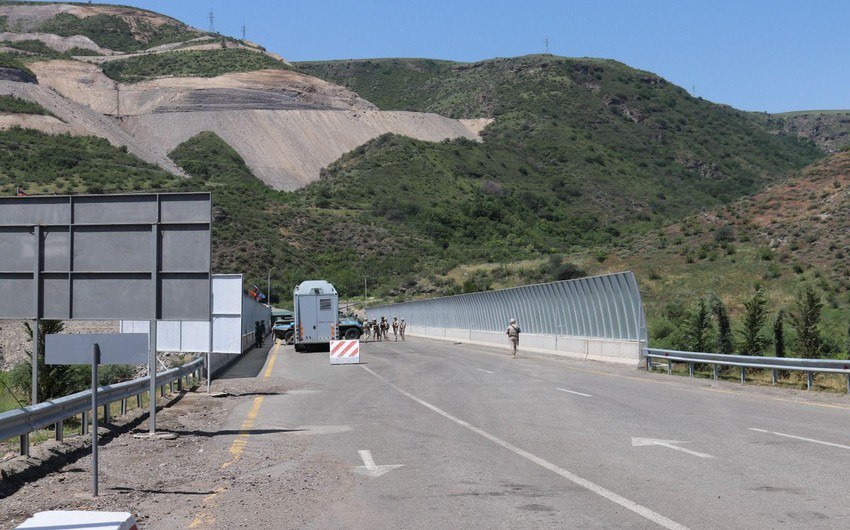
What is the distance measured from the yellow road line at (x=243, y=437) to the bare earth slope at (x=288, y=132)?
13178 cm

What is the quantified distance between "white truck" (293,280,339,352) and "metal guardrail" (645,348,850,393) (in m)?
22.0

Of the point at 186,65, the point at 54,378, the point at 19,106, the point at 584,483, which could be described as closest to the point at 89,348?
the point at 584,483

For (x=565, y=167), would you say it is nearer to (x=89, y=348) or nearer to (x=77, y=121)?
(x=77, y=121)

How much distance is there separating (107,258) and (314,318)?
3365cm

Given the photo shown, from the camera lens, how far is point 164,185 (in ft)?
371

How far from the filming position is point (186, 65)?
620 ft

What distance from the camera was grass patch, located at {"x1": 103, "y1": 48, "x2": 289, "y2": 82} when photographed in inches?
7200

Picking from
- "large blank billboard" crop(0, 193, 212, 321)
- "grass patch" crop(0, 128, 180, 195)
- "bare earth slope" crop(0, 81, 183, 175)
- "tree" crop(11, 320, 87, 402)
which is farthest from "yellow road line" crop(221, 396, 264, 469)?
"bare earth slope" crop(0, 81, 183, 175)

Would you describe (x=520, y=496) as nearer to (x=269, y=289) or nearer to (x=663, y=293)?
(x=663, y=293)

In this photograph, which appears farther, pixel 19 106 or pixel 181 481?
pixel 19 106

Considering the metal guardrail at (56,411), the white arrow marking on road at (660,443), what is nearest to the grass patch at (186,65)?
the metal guardrail at (56,411)

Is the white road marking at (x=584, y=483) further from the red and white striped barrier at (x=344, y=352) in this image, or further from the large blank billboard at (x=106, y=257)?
the red and white striped barrier at (x=344, y=352)

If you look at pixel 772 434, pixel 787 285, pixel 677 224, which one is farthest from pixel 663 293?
pixel 772 434

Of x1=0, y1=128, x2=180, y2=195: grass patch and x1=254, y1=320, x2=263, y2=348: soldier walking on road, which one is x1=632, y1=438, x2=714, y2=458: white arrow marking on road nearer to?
x1=254, y1=320, x2=263, y2=348: soldier walking on road
